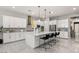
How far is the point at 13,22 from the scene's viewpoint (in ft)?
25.3

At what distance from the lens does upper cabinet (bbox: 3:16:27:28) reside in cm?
705

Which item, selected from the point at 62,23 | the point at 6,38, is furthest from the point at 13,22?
the point at 62,23

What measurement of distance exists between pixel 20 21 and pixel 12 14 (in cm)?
107

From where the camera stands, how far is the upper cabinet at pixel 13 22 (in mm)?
7046

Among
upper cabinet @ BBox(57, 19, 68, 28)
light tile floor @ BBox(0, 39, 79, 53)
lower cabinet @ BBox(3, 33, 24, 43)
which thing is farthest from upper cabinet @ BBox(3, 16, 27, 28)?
upper cabinet @ BBox(57, 19, 68, 28)

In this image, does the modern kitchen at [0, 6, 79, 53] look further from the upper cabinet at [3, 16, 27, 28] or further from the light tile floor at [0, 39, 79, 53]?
the light tile floor at [0, 39, 79, 53]

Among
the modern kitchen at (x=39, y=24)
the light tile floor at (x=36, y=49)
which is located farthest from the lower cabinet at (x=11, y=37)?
the light tile floor at (x=36, y=49)

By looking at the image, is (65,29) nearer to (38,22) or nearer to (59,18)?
(59,18)

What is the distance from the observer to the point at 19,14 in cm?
871

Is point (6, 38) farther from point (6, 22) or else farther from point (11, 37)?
point (6, 22)

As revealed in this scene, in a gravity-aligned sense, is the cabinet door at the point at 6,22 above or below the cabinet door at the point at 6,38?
above

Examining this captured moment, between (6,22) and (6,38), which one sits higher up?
(6,22)

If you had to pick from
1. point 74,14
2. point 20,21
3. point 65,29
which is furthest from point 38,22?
point 74,14

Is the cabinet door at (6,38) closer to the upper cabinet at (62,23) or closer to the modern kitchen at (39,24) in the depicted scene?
the modern kitchen at (39,24)
